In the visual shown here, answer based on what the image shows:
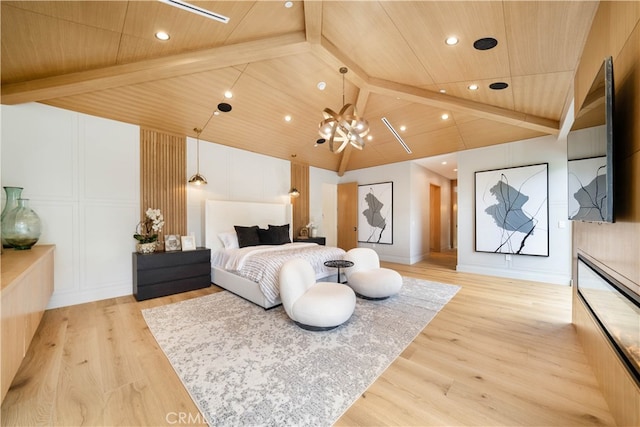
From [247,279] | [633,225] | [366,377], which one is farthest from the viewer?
[247,279]

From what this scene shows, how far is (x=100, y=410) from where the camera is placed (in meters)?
1.65

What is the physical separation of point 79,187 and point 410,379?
500 cm

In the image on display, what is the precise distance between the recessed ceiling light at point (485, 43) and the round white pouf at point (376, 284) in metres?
3.05

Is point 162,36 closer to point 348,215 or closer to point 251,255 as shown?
point 251,255

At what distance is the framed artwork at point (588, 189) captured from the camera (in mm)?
1632

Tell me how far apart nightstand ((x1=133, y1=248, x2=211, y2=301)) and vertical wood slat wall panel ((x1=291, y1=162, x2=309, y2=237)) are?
109 inches

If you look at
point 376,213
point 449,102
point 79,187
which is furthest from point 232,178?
point 449,102

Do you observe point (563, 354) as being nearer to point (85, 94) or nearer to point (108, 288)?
point (108, 288)

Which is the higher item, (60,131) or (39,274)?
(60,131)

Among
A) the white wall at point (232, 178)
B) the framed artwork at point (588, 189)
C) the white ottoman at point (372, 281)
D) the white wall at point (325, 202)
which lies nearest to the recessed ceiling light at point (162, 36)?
the white wall at point (232, 178)

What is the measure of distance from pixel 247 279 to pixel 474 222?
504cm

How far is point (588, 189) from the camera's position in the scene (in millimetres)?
1885

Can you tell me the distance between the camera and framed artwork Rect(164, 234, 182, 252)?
4.32m

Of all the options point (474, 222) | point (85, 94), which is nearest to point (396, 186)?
point (474, 222)
